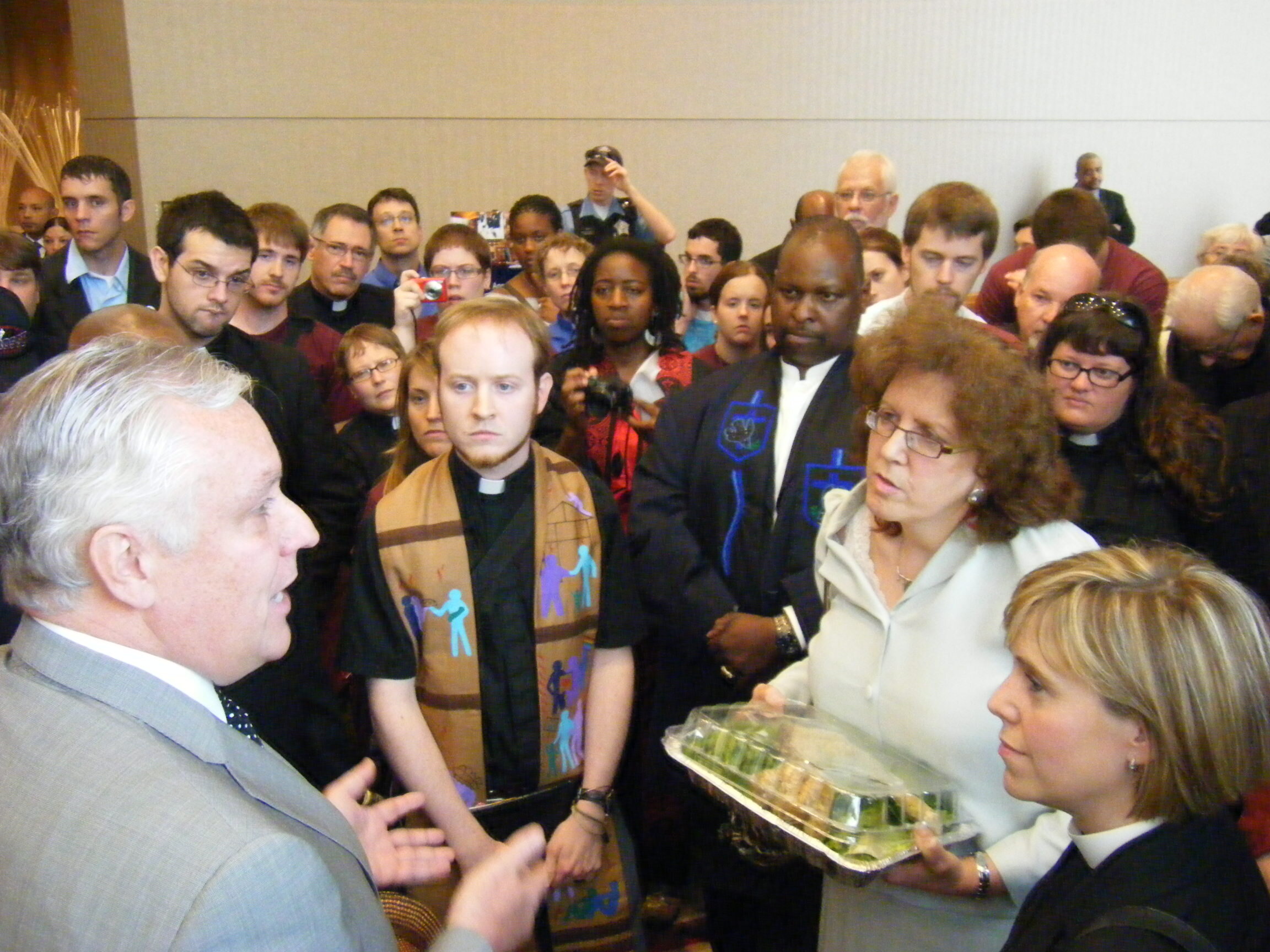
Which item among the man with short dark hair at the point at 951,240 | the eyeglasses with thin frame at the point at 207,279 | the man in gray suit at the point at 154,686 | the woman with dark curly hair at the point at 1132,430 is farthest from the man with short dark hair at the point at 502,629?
the man with short dark hair at the point at 951,240

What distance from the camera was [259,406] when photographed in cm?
266

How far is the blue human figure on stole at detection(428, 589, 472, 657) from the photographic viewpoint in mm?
2096

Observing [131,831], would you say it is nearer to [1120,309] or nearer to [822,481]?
[822,481]

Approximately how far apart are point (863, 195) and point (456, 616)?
10.6 feet

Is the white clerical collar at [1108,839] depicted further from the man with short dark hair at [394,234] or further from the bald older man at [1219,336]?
the man with short dark hair at [394,234]

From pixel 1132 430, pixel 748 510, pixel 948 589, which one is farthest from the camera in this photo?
pixel 748 510

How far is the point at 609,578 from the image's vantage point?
2248 millimetres

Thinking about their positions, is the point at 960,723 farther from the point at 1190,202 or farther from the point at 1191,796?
the point at 1190,202

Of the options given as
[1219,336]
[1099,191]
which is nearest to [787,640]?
[1219,336]

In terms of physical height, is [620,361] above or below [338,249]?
below

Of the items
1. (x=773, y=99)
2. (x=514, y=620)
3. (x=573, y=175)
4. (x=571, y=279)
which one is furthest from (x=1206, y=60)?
(x=514, y=620)

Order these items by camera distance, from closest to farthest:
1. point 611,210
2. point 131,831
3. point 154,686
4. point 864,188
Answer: point 131,831 → point 154,686 → point 864,188 → point 611,210

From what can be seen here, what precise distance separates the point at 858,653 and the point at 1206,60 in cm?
881

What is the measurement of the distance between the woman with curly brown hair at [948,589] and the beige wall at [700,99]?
552cm
